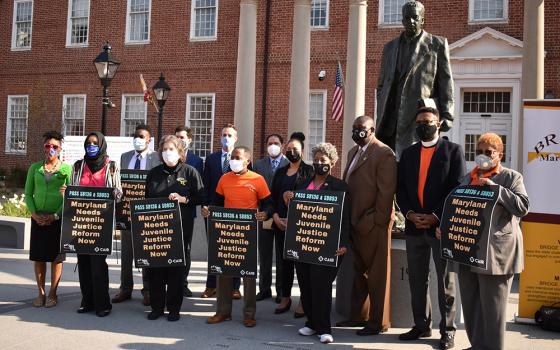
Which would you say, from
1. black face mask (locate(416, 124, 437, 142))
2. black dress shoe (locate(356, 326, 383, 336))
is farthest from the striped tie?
black face mask (locate(416, 124, 437, 142))

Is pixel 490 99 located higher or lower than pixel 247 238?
higher

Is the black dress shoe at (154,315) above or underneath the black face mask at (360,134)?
underneath

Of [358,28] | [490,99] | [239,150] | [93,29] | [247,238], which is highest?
A: [93,29]

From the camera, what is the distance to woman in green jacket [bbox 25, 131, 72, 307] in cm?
743

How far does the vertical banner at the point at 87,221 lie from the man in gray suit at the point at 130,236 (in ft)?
2.05

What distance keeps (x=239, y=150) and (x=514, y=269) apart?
123 inches

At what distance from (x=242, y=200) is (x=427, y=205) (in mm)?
2044

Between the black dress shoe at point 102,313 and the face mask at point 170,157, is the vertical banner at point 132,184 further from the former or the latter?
the black dress shoe at point 102,313

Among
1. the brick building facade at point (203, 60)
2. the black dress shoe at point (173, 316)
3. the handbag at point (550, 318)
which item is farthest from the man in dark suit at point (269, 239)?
the brick building facade at point (203, 60)

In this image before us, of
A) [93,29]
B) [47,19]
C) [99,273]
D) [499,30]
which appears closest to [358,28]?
[499,30]

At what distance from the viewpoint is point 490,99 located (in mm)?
Result: 20016

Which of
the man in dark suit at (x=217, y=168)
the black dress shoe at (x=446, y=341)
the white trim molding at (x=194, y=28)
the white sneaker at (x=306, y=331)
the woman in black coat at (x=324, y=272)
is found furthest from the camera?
the white trim molding at (x=194, y=28)

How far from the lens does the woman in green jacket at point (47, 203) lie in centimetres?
743

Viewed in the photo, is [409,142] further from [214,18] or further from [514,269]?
[214,18]
